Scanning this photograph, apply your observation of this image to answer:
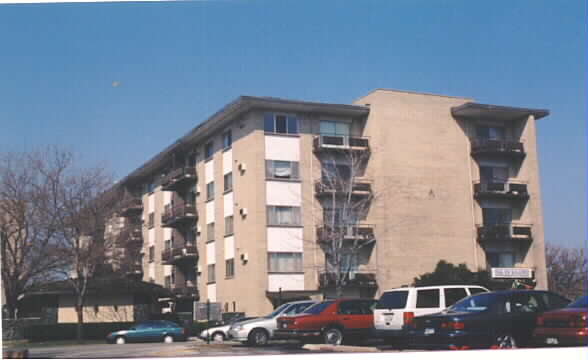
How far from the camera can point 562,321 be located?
16.6m

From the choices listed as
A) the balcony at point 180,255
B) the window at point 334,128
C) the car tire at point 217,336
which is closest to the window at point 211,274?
the balcony at point 180,255

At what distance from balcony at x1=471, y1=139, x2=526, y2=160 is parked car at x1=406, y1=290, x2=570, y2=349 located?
32.7 m

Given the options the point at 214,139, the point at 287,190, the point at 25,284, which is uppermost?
the point at 214,139

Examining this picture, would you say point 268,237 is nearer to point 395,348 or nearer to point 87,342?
point 87,342

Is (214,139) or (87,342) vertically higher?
(214,139)

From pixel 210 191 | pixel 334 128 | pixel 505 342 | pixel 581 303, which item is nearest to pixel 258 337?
pixel 505 342

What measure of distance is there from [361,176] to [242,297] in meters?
10.3

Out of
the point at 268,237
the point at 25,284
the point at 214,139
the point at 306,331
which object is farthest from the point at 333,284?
the point at 306,331

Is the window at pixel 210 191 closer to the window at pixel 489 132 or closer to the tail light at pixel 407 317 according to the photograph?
the window at pixel 489 132

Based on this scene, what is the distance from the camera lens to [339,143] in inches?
1890

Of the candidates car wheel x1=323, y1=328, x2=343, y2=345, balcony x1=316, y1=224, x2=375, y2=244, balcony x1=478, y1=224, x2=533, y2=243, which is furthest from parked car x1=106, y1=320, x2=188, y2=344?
balcony x1=478, y1=224, x2=533, y2=243

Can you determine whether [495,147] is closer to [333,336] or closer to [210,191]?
[210,191]

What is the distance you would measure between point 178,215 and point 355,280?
48.3 feet

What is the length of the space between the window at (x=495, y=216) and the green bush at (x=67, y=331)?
75.6 ft
